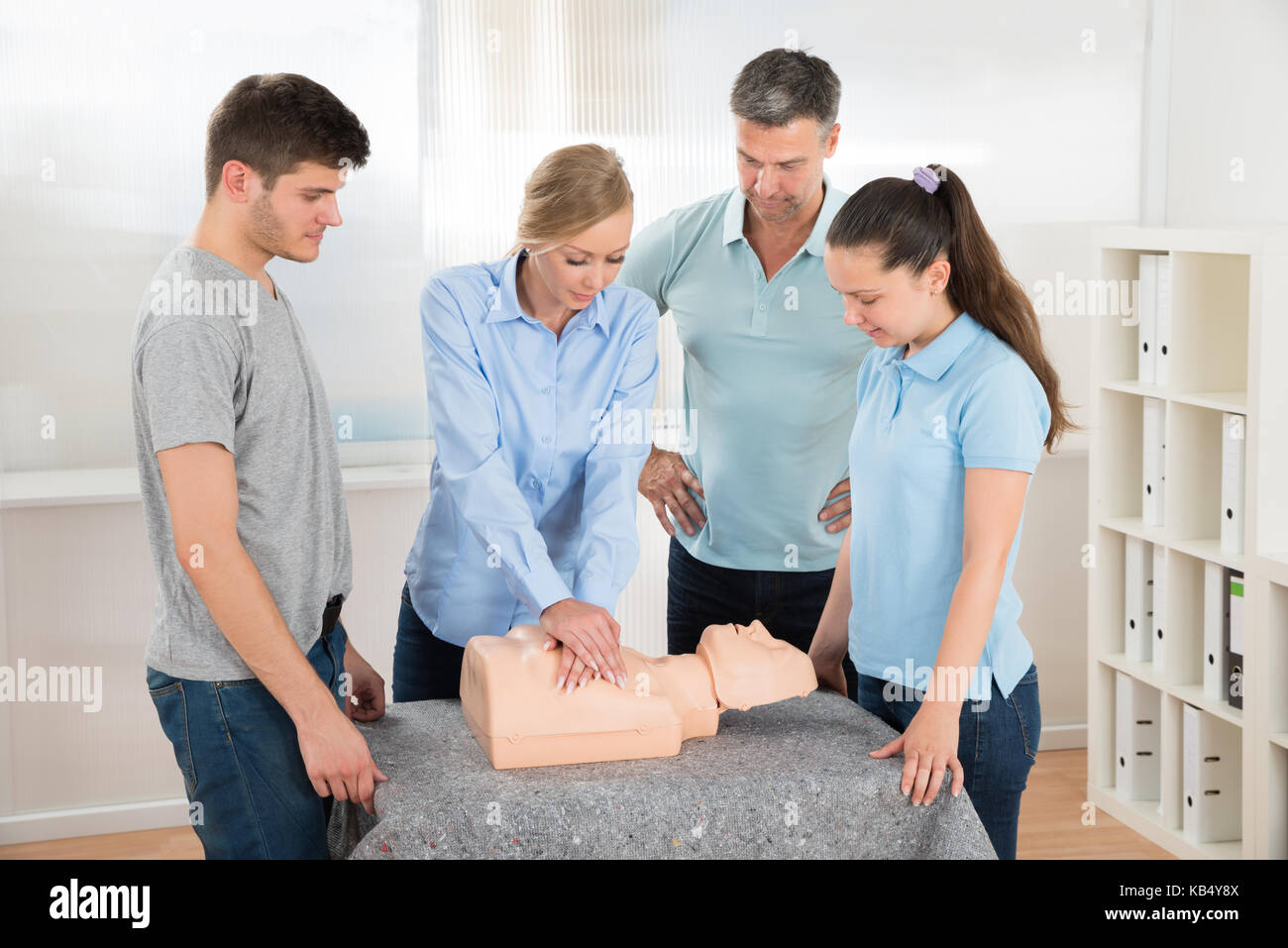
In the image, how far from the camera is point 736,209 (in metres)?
2.04

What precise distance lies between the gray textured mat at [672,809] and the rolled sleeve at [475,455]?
0.79 feet

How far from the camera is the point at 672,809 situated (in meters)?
1.28

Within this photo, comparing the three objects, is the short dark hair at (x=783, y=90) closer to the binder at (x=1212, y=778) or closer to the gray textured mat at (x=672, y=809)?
the gray textured mat at (x=672, y=809)

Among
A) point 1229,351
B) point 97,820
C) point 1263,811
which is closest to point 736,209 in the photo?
point 1229,351

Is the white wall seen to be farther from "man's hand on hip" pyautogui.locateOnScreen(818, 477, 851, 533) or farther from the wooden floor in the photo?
"man's hand on hip" pyautogui.locateOnScreen(818, 477, 851, 533)

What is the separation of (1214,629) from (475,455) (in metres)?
1.86

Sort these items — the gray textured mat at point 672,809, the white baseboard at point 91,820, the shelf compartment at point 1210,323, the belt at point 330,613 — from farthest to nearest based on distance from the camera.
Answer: the white baseboard at point 91,820 → the shelf compartment at point 1210,323 → the belt at point 330,613 → the gray textured mat at point 672,809

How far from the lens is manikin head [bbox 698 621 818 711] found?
1437 mm

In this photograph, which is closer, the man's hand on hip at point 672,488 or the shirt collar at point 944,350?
the shirt collar at point 944,350

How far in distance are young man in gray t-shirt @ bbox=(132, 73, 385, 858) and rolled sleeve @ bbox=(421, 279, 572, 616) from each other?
20 centimetres

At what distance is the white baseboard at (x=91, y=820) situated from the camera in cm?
295

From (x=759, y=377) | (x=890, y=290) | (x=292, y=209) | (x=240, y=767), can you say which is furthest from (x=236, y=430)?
(x=759, y=377)
